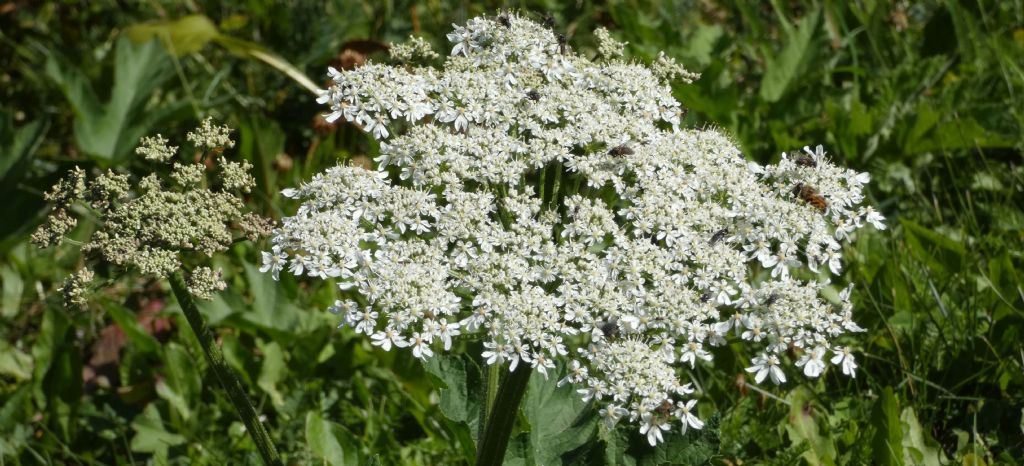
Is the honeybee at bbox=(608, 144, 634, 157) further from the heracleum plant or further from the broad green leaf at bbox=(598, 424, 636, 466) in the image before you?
the heracleum plant

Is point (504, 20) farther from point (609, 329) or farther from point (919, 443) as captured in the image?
point (919, 443)

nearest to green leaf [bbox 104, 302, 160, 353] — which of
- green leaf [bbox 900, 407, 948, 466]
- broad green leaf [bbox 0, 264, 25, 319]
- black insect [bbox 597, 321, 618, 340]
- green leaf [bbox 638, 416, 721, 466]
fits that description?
broad green leaf [bbox 0, 264, 25, 319]

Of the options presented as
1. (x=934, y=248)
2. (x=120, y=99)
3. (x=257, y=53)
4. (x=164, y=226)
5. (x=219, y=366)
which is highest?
(x=257, y=53)

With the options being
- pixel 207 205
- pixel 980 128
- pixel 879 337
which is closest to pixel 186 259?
pixel 207 205

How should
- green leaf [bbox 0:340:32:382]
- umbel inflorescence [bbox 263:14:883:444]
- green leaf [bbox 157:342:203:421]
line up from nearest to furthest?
umbel inflorescence [bbox 263:14:883:444], green leaf [bbox 157:342:203:421], green leaf [bbox 0:340:32:382]

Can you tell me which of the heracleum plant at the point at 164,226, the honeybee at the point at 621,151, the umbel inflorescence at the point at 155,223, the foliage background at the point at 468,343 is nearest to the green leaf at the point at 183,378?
the foliage background at the point at 468,343

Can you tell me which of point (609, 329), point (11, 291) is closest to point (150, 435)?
point (11, 291)
